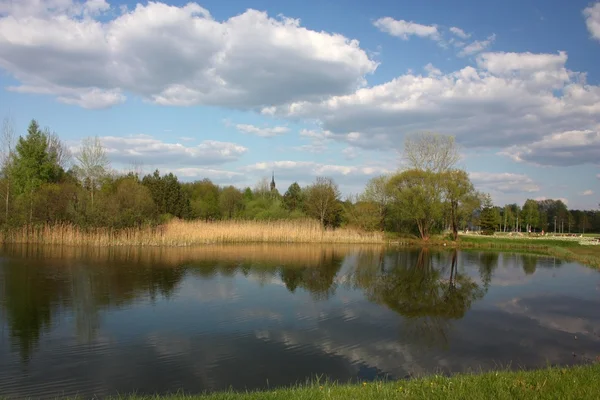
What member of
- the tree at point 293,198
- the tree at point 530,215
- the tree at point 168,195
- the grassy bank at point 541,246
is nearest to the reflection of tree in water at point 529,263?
the grassy bank at point 541,246

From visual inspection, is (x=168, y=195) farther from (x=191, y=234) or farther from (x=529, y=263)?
(x=529, y=263)

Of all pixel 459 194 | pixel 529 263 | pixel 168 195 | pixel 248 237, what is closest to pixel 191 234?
pixel 248 237

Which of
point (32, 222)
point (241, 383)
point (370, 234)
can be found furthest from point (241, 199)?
point (241, 383)

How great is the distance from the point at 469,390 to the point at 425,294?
377 inches

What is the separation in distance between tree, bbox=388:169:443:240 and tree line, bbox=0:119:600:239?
8 centimetres

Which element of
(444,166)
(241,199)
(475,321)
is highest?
(444,166)

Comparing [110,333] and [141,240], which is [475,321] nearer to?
[110,333]

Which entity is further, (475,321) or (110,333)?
(475,321)

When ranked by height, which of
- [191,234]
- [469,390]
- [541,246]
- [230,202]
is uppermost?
[230,202]

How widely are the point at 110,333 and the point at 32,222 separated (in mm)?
20737

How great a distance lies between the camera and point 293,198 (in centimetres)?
4600

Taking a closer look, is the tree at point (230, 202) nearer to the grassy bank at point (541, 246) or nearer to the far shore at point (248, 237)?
the far shore at point (248, 237)

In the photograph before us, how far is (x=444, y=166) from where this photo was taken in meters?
37.2

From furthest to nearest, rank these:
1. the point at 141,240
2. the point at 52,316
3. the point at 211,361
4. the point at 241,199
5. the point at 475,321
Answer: the point at 241,199
the point at 141,240
the point at 475,321
the point at 52,316
the point at 211,361
